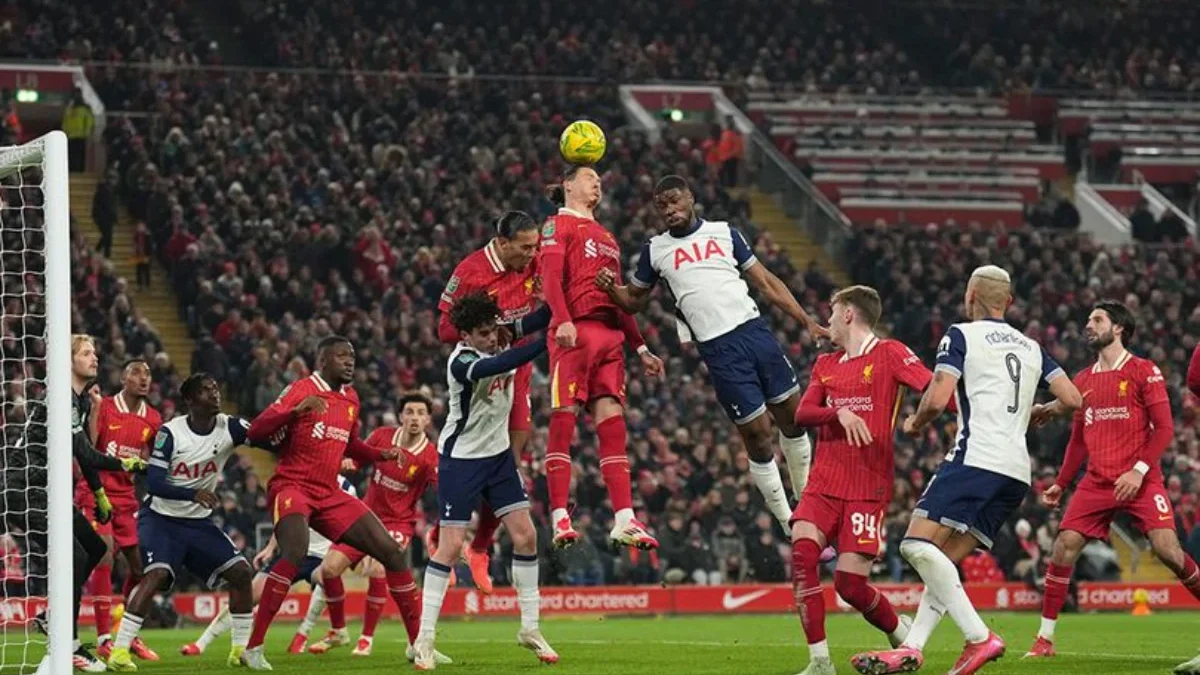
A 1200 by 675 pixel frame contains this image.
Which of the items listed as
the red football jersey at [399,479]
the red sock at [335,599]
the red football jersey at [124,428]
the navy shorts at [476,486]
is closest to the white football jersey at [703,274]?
the navy shorts at [476,486]

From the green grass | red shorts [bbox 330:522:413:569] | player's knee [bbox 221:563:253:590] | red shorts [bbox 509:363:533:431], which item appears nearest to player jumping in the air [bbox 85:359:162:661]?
the green grass

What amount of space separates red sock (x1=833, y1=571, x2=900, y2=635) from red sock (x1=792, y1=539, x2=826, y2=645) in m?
0.17

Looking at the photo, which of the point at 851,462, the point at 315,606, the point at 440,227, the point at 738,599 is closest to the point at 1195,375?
the point at 851,462

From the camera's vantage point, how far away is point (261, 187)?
34188mm

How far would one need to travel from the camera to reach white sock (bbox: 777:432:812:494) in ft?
49.8

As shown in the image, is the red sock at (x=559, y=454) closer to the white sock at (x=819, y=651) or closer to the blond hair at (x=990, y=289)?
the white sock at (x=819, y=651)

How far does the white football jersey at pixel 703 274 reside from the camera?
14.5 metres

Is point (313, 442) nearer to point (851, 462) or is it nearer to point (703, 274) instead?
point (703, 274)

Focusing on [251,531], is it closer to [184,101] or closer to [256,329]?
[256,329]

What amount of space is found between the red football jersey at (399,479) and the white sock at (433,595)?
3817 millimetres

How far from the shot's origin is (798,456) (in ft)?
50.0

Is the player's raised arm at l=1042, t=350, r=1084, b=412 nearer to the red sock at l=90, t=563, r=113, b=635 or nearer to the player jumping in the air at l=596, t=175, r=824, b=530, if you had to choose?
the player jumping in the air at l=596, t=175, r=824, b=530

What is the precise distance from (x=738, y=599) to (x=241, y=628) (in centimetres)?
1368

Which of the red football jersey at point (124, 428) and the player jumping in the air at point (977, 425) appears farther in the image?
the red football jersey at point (124, 428)
